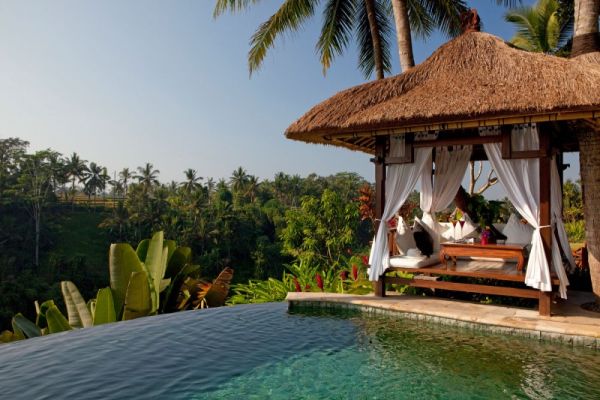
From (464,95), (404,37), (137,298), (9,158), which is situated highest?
(9,158)

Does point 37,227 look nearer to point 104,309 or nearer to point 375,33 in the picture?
point 375,33

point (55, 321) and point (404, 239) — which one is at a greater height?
point (404, 239)

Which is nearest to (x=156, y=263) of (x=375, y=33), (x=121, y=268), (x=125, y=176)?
(x=121, y=268)

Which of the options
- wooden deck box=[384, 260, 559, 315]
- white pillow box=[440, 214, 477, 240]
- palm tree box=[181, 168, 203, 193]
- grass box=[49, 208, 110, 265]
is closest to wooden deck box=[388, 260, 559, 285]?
wooden deck box=[384, 260, 559, 315]

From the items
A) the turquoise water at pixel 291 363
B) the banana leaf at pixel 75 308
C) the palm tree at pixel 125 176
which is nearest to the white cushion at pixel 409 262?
the turquoise water at pixel 291 363

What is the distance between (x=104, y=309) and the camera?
5.33m

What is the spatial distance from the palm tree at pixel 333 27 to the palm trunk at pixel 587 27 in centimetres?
467

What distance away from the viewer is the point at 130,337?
4543mm

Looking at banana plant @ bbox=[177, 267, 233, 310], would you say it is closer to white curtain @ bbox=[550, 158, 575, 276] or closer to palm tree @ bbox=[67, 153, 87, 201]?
white curtain @ bbox=[550, 158, 575, 276]

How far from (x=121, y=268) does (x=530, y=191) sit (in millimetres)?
5114

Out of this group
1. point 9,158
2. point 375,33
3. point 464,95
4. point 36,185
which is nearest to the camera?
point 464,95

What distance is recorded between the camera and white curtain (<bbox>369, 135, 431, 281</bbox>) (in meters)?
5.88

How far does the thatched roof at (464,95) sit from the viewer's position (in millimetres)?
4621

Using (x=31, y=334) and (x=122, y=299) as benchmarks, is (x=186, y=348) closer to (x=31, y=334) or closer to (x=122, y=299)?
(x=122, y=299)
